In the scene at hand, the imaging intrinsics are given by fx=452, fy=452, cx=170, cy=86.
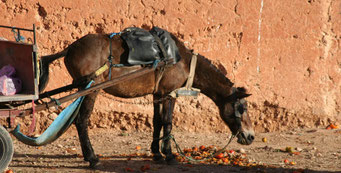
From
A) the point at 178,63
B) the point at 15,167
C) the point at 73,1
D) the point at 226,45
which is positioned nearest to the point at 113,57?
the point at 178,63

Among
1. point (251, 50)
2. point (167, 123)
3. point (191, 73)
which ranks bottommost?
point (167, 123)

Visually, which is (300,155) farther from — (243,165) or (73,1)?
(73,1)

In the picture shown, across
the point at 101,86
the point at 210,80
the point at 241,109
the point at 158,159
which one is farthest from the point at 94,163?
the point at 241,109

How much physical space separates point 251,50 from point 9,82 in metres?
4.36

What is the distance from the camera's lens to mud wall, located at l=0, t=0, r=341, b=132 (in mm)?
7359

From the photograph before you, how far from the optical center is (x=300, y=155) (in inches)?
253

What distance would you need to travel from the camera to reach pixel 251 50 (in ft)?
25.3

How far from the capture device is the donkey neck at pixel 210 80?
5938 millimetres

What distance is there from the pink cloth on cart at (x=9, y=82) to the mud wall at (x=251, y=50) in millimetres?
2466

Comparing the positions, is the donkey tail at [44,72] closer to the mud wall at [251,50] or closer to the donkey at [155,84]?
the donkey at [155,84]

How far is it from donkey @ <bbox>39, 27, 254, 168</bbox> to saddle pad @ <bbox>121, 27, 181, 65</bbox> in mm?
101

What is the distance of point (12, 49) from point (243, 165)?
3066 millimetres

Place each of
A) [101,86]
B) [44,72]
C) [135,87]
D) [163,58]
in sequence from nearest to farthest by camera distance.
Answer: [101,86], [44,72], [163,58], [135,87]

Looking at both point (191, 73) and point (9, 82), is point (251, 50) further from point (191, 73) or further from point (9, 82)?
point (9, 82)
